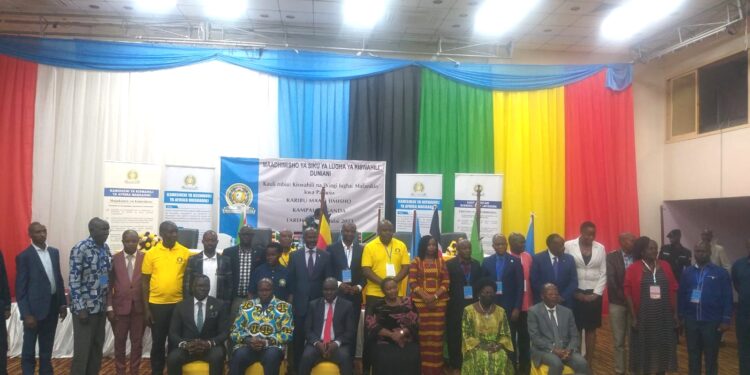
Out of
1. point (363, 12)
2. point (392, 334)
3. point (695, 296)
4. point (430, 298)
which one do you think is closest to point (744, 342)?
point (695, 296)

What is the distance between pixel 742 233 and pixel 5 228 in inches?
434

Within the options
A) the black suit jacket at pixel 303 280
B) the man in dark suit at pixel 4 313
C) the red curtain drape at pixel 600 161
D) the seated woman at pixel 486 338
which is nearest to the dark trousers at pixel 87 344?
the man in dark suit at pixel 4 313

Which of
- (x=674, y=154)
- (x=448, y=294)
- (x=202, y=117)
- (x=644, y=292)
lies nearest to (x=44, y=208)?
(x=202, y=117)

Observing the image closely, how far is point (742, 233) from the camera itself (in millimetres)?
8383

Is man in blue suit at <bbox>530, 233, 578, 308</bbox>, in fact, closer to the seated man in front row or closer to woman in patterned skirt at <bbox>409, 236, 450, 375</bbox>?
woman in patterned skirt at <bbox>409, 236, 450, 375</bbox>

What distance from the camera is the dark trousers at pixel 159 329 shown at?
4469 mm

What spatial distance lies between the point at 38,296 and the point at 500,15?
6.24 meters

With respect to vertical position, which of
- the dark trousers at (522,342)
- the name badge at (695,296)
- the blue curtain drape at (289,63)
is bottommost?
the dark trousers at (522,342)

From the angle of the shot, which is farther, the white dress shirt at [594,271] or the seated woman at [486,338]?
the white dress shirt at [594,271]

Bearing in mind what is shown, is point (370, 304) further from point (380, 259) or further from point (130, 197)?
point (130, 197)

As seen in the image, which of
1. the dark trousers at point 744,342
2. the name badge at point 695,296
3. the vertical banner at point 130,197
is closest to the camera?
the dark trousers at point 744,342

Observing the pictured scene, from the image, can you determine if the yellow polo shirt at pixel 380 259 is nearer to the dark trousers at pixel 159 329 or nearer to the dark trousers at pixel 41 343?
the dark trousers at pixel 159 329

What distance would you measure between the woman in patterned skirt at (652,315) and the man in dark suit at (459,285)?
140 centimetres

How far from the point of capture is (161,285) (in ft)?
14.6
